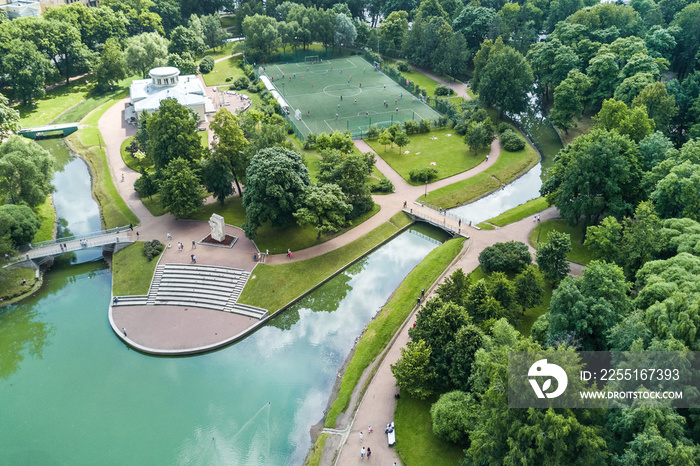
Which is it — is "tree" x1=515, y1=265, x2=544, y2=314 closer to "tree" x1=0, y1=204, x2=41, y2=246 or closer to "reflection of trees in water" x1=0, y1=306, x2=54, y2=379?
"reflection of trees in water" x1=0, y1=306, x2=54, y2=379

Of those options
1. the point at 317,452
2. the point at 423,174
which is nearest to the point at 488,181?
the point at 423,174

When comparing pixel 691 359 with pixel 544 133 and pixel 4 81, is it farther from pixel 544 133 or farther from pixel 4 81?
pixel 4 81

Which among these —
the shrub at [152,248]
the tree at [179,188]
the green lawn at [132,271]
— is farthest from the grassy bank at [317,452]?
the tree at [179,188]

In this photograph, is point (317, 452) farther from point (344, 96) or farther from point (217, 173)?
point (344, 96)

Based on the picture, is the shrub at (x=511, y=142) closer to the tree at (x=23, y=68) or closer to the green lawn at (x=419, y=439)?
the green lawn at (x=419, y=439)

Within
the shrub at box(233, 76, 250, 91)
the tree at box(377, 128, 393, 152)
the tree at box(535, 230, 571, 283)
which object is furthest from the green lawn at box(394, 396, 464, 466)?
the shrub at box(233, 76, 250, 91)

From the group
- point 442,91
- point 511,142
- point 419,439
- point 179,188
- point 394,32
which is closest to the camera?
→ point 419,439
